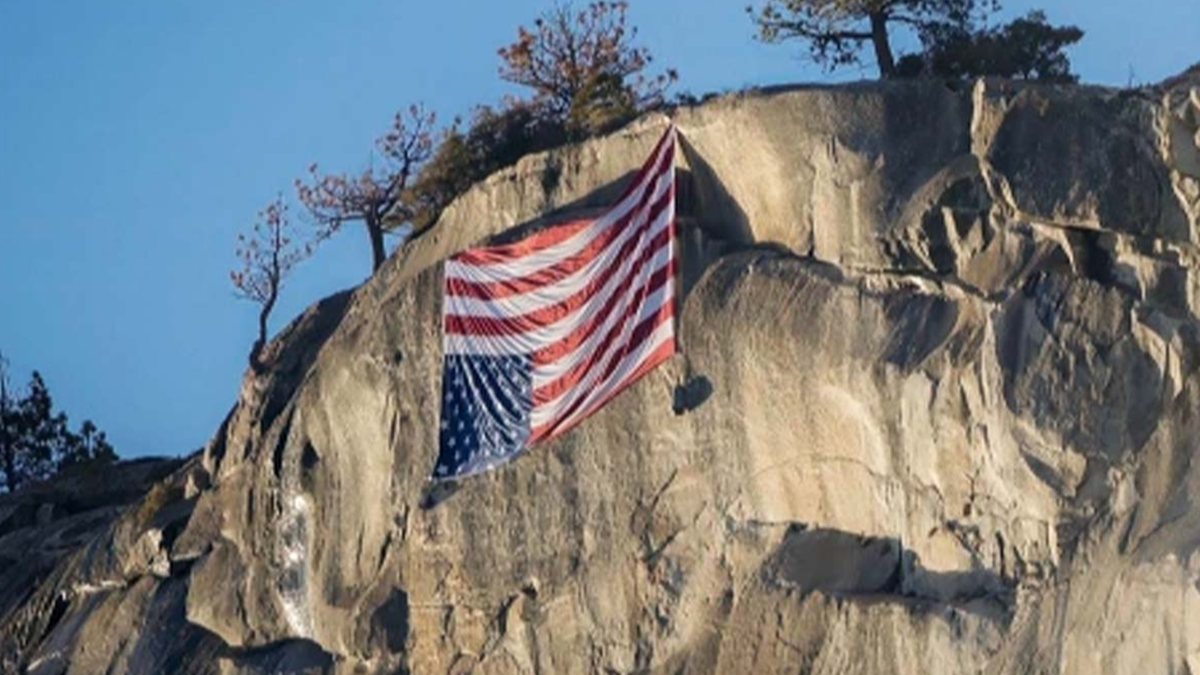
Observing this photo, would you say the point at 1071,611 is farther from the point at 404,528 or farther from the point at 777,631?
the point at 404,528

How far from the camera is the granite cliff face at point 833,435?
42.0 metres

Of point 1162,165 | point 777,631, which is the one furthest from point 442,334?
point 1162,165

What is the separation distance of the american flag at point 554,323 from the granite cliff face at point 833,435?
0.36 meters

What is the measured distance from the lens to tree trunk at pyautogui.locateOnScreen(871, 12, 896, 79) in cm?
5578

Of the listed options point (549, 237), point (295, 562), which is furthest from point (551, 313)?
point (295, 562)

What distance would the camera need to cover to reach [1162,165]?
4328 cm

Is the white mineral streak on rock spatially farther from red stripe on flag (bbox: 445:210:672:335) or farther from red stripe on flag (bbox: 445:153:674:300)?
red stripe on flag (bbox: 445:153:674:300)

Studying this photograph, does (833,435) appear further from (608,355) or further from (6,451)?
(6,451)

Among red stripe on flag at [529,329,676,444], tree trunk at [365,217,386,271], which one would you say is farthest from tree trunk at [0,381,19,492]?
red stripe on flag at [529,329,676,444]

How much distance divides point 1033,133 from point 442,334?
11.2 metres

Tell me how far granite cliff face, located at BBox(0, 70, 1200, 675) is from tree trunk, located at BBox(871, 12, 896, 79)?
7582mm

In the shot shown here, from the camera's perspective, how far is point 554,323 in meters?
49.8

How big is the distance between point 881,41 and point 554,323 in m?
9.34

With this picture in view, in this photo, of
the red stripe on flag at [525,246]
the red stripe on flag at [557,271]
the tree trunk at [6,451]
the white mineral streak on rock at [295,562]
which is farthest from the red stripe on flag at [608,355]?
the tree trunk at [6,451]
